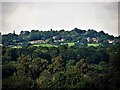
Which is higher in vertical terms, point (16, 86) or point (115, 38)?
point (115, 38)

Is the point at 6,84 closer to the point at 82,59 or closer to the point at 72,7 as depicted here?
the point at 82,59

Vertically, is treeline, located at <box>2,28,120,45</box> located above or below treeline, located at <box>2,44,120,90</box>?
above

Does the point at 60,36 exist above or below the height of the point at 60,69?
above

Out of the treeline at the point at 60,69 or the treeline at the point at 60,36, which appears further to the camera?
the treeline at the point at 60,36

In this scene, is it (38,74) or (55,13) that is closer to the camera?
(38,74)

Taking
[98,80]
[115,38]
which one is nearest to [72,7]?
[115,38]

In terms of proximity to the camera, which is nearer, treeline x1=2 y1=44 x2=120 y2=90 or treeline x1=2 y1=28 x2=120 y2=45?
treeline x1=2 y1=44 x2=120 y2=90

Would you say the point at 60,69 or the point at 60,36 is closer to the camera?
the point at 60,69

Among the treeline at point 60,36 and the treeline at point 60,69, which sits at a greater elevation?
the treeline at point 60,36
